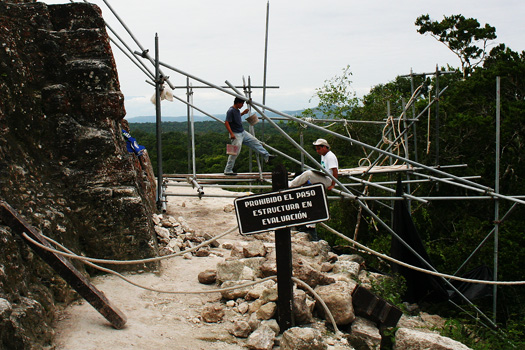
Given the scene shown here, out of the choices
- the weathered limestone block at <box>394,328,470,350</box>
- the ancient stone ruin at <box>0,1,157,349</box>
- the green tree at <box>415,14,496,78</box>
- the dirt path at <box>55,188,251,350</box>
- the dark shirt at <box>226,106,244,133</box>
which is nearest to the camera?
the dirt path at <box>55,188,251,350</box>

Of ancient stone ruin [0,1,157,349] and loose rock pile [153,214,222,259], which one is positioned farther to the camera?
loose rock pile [153,214,222,259]

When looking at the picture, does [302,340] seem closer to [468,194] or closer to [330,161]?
[330,161]

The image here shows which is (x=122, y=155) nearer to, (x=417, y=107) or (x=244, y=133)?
(x=244, y=133)

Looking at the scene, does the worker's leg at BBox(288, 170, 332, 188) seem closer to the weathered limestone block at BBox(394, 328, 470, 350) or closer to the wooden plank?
the weathered limestone block at BBox(394, 328, 470, 350)

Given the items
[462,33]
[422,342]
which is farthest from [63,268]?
[462,33]

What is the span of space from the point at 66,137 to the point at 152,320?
7.82ft

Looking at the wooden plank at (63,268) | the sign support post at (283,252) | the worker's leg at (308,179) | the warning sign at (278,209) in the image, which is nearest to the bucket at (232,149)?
the worker's leg at (308,179)


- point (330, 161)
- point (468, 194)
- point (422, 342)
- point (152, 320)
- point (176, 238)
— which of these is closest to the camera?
point (422, 342)

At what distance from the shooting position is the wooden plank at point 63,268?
14.7ft

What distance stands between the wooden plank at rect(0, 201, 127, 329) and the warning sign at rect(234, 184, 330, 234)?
1405mm

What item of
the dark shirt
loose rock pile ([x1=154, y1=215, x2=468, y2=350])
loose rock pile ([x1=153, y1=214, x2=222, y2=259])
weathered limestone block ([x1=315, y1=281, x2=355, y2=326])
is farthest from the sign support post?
the dark shirt

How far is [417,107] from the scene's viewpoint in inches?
594

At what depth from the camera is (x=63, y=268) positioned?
180 inches

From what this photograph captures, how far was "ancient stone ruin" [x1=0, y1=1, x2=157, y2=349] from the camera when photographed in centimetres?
545
